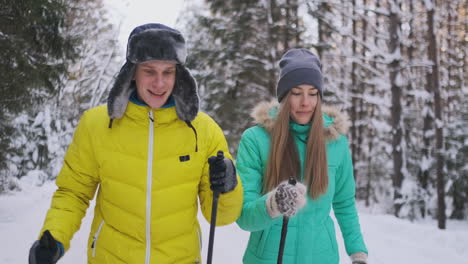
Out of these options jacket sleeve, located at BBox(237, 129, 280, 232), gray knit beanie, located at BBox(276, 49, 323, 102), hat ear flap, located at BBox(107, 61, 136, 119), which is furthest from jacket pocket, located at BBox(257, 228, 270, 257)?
hat ear flap, located at BBox(107, 61, 136, 119)

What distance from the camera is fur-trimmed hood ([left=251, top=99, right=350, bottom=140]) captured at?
278 centimetres

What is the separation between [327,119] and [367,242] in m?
A: 5.38

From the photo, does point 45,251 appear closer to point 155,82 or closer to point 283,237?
point 155,82

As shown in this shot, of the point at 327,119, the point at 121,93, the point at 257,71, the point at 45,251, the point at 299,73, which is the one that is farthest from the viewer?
the point at 257,71

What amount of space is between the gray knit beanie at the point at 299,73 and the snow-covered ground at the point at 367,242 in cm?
398

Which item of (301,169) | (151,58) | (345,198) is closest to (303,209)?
(301,169)

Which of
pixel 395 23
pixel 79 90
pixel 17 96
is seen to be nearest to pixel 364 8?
pixel 395 23

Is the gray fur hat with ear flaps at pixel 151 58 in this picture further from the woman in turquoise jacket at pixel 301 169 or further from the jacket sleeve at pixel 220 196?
the woman in turquoise jacket at pixel 301 169

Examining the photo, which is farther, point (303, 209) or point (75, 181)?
point (303, 209)

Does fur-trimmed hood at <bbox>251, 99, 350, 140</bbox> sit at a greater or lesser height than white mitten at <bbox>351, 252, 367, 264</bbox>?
greater

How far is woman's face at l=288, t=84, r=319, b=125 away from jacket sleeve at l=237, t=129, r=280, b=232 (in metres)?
0.33

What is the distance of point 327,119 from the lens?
2.91 m

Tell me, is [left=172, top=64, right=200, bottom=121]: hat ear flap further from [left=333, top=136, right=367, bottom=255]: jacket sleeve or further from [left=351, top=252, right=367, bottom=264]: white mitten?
[left=351, top=252, right=367, bottom=264]: white mitten

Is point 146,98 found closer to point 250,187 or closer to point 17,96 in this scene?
point 250,187
